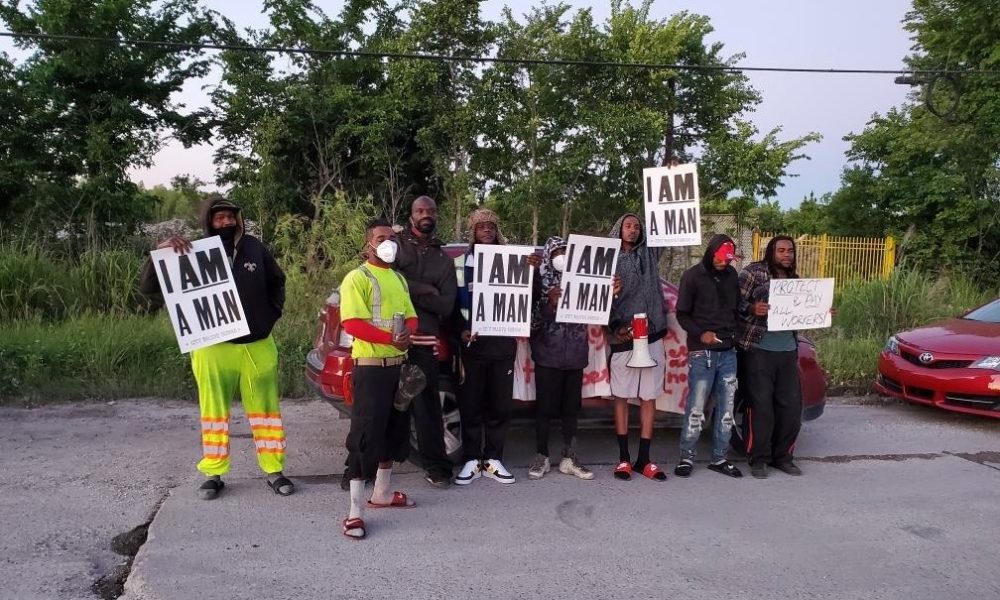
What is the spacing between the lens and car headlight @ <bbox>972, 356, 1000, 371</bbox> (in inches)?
269

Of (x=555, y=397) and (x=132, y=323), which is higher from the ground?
(x=132, y=323)

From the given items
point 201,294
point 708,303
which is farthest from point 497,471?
point 201,294

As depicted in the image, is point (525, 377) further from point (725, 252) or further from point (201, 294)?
point (201, 294)

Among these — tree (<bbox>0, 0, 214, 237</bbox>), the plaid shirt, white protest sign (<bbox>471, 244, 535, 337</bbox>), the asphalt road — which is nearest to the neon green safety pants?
the asphalt road

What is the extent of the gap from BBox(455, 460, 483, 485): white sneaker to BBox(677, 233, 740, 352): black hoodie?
1.76 metres

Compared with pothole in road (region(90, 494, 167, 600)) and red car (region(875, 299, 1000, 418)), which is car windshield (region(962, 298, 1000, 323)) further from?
pothole in road (region(90, 494, 167, 600))

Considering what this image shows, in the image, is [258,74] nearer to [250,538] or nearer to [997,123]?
[250,538]

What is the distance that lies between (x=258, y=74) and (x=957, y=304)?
14.2 meters

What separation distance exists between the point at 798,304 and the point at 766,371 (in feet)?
1.79

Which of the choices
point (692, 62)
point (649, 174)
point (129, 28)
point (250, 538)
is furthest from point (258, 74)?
point (250, 538)

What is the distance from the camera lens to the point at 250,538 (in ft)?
13.5

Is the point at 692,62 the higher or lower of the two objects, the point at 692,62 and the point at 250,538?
the higher

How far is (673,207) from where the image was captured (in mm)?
5430

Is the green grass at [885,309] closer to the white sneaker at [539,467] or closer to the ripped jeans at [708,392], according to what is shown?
the ripped jeans at [708,392]
